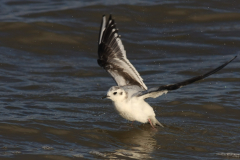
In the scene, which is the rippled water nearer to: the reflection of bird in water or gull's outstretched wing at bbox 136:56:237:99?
the reflection of bird in water

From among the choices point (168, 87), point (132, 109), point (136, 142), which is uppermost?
point (168, 87)

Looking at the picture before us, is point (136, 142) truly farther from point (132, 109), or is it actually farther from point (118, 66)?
point (118, 66)

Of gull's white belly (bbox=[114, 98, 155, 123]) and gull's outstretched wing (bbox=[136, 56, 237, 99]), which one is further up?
gull's outstretched wing (bbox=[136, 56, 237, 99])

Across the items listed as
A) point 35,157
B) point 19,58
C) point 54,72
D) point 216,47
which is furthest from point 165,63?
point 35,157

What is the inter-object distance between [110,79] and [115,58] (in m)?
1.98

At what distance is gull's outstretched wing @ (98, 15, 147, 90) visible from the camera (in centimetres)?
768

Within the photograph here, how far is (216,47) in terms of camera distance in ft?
37.4

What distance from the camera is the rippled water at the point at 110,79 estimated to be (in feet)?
21.2

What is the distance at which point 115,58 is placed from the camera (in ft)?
25.6

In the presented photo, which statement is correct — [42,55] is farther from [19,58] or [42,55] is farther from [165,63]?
[165,63]

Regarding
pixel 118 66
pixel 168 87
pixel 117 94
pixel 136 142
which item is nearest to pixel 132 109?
pixel 117 94

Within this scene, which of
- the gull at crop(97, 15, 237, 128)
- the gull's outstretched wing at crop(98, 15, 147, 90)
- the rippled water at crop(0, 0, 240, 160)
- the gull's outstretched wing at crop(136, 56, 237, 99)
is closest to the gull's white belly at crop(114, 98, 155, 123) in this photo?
the gull at crop(97, 15, 237, 128)

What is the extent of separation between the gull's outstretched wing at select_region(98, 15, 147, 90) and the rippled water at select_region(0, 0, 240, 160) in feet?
2.20

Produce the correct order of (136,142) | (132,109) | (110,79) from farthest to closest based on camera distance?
(110,79), (132,109), (136,142)
